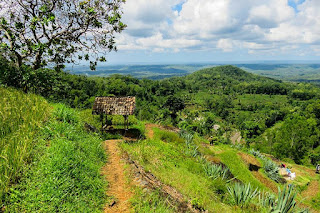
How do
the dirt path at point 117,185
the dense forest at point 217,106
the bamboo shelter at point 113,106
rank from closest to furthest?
the dirt path at point 117,185 → the dense forest at point 217,106 → the bamboo shelter at point 113,106

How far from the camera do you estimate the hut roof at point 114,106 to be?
1353 centimetres

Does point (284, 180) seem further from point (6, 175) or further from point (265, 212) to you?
point (6, 175)

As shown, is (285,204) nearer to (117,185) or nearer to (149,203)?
(149,203)

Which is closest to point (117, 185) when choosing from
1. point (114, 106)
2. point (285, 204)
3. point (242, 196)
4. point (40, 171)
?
point (40, 171)

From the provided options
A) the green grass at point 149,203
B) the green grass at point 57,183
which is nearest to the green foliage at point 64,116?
the green grass at point 57,183

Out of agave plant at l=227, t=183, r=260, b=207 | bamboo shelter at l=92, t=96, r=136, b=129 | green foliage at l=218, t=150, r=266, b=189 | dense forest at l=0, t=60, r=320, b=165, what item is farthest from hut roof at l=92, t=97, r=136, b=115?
agave plant at l=227, t=183, r=260, b=207

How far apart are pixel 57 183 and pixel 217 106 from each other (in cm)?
12335

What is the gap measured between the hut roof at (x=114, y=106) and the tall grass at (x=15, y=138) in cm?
780

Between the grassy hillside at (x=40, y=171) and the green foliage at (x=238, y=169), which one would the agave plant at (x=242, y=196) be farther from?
the green foliage at (x=238, y=169)

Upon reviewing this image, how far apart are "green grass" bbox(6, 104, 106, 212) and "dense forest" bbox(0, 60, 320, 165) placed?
587 cm

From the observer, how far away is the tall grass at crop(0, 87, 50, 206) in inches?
129

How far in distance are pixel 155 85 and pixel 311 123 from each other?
8975 centimetres

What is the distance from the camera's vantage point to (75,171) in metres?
4.26

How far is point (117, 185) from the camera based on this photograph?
5094mm
